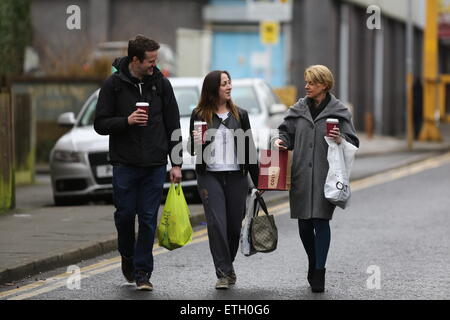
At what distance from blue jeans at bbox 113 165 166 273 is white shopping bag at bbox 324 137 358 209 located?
4.17 feet

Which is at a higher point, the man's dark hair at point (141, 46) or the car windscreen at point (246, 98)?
the man's dark hair at point (141, 46)

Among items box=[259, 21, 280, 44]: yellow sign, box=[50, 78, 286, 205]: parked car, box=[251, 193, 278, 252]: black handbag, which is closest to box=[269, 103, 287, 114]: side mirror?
box=[50, 78, 286, 205]: parked car

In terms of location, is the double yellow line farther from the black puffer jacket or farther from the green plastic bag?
the black puffer jacket

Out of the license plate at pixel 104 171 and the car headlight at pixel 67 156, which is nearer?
the license plate at pixel 104 171

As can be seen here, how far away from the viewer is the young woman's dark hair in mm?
9648

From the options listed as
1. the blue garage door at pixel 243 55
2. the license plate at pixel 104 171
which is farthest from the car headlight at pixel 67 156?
the blue garage door at pixel 243 55

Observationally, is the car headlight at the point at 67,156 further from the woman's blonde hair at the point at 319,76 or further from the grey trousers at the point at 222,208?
the woman's blonde hair at the point at 319,76

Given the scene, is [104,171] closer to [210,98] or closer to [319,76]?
[210,98]

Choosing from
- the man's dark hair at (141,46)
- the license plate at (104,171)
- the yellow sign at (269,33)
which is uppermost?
the yellow sign at (269,33)

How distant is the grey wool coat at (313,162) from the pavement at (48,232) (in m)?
2.41

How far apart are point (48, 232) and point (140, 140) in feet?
12.5

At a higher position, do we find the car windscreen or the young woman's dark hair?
the young woman's dark hair

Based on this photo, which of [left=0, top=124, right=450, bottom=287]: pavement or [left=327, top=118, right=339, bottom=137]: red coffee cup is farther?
[left=0, top=124, right=450, bottom=287]: pavement

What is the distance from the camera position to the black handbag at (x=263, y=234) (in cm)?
966
